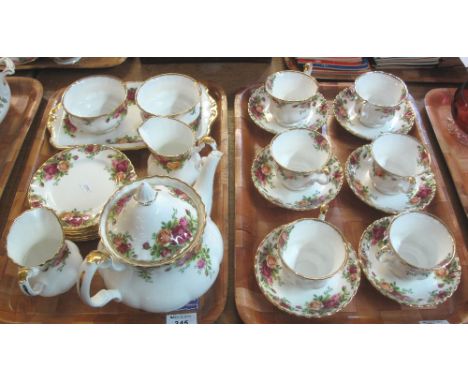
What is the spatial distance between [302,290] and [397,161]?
0.50 m

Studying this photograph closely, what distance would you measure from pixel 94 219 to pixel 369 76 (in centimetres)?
96

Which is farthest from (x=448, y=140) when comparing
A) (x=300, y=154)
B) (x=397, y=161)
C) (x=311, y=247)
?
(x=311, y=247)

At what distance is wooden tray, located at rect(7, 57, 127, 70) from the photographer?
144 centimetres

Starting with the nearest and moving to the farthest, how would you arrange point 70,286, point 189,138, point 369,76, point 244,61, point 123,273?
point 123,273, point 70,286, point 189,138, point 369,76, point 244,61

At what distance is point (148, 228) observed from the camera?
27.8 inches

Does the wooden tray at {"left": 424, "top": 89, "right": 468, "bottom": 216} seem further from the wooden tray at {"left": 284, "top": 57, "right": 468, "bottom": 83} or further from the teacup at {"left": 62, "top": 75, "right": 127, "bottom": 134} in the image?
A: the teacup at {"left": 62, "top": 75, "right": 127, "bottom": 134}

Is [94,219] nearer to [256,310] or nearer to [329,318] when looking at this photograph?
[256,310]

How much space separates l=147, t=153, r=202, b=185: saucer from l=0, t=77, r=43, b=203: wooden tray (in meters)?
0.46

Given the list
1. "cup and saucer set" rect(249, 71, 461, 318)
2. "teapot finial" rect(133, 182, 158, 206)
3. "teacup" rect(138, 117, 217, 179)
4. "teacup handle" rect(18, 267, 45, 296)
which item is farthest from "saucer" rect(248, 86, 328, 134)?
"teacup handle" rect(18, 267, 45, 296)

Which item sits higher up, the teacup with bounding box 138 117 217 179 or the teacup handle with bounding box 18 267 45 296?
the teacup with bounding box 138 117 217 179

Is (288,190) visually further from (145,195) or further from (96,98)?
(96,98)

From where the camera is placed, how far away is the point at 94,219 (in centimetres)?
100

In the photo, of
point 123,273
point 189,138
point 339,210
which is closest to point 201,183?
point 189,138

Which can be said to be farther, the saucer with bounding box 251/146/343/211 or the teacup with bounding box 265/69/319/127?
the teacup with bounding box 265/69/319/127
